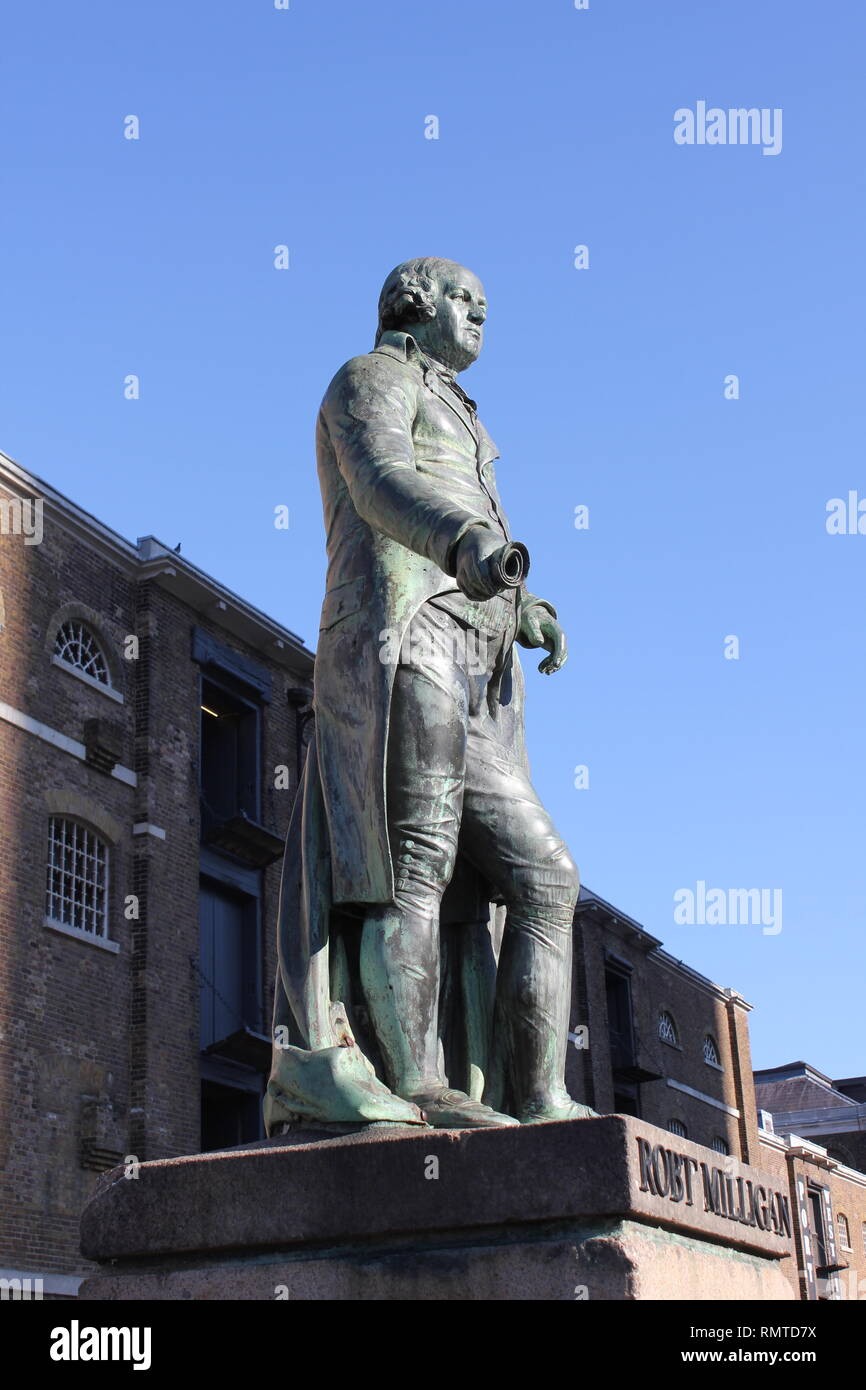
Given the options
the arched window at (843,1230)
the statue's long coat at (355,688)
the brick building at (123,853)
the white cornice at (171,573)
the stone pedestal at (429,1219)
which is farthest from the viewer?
the arched window at (843,1230)

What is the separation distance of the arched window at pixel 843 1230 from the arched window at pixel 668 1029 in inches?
487

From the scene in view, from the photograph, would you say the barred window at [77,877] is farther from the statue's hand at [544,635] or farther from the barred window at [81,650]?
the statue's hand at [544,635]

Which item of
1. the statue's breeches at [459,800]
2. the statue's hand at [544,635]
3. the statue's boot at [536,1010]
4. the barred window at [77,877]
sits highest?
the barred window at [77,877]

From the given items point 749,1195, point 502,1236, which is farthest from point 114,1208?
point 749,1195

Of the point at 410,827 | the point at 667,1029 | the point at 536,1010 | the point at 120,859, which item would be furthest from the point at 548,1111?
the point at 667,1029

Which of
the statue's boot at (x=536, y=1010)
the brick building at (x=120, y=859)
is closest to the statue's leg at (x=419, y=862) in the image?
the statue's boot at (x=536, y=1010)

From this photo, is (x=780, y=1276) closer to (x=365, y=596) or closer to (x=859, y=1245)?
(x=365, y=596)

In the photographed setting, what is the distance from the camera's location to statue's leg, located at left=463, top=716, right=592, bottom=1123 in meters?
4.77

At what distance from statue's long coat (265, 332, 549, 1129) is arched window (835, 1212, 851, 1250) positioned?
173 ft

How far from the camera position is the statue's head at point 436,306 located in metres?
5.57

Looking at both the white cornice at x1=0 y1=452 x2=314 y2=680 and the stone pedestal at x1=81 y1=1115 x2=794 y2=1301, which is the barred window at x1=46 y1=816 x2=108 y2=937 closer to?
the white cornice at x1=0 y1=452 x2=314 y2=680

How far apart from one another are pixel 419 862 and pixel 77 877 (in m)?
19.4

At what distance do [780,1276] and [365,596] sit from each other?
8.08 ft

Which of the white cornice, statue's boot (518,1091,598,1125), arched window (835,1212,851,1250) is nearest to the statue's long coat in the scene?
statue's boot (518,1091,598,1125)
